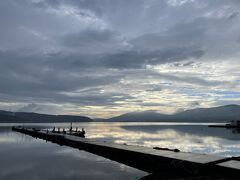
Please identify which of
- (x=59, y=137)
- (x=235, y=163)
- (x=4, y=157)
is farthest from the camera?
(x=59, y=137)

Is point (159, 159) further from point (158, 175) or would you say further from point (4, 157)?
point (4, 157)

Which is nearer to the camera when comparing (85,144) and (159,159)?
(159,159)

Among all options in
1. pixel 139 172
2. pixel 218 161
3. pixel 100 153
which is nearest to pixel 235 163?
pixel 218 161

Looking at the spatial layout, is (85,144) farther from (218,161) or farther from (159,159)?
(218,161)

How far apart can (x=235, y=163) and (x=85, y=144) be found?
26009 mm

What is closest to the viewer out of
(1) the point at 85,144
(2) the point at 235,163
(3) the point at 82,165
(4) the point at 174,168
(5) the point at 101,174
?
(2) the point at 235,163

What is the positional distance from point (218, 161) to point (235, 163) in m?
1.17

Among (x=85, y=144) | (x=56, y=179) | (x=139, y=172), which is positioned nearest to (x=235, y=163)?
(x=139, y=172)

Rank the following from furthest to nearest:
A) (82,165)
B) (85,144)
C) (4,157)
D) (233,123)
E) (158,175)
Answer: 1. (233,123)
2. (85,144)
3. (4,157)
4. (82,165)
5. (158,175)

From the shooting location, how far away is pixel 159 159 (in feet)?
74.3

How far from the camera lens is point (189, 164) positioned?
18.7 metres

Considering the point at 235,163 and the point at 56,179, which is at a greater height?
the point at 235,163

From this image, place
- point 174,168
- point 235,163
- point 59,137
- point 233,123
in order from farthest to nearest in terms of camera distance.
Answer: point 233,123
point 59,137
point 174,168
point 235,163

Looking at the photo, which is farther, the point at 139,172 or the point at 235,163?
the point at 139,172
